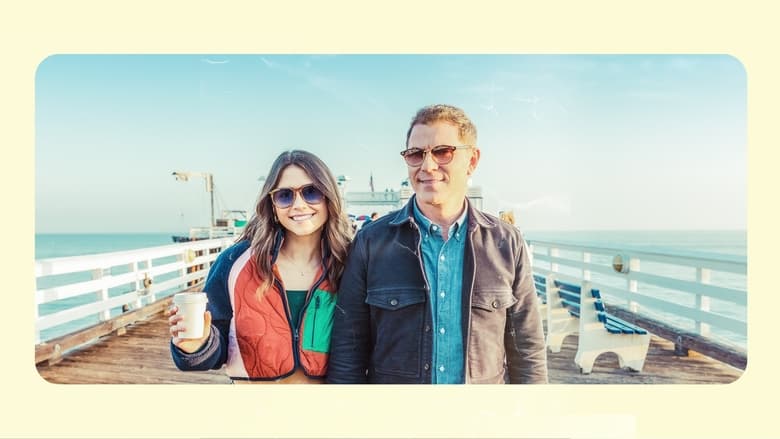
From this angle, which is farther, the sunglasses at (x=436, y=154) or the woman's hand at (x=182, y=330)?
the sunglasses at (x=436, y=154)

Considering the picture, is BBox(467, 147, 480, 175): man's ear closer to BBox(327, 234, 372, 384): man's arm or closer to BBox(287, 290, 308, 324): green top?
BBox(327, 234, 372, 384): man's arm

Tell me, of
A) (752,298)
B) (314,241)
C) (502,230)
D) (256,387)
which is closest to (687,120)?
(752,298)

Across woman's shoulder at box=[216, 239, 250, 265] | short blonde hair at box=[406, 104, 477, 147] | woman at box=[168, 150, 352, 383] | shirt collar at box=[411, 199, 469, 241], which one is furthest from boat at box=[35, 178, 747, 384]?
short blonde hair at box=[406, 104, 477, 147]

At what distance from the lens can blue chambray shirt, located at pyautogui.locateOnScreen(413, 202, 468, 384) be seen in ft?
7.27

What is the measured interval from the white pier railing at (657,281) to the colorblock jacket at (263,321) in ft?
3.62

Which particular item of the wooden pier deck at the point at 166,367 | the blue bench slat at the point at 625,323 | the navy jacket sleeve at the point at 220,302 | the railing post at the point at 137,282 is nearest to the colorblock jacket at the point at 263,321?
the navy jacket sleeve at the point at 220,302

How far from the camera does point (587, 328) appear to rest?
2658 millimetres

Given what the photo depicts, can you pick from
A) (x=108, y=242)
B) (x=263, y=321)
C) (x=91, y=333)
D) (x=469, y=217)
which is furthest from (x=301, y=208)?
(x=91, y=333)

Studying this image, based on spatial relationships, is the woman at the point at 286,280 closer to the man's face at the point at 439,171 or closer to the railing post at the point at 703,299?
the man's face at the point at 439,171

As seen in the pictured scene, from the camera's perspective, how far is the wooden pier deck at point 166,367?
8.60ft

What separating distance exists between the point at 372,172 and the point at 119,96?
139 centimetres

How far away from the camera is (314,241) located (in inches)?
90.9

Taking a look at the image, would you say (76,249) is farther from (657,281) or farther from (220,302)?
(657,281)

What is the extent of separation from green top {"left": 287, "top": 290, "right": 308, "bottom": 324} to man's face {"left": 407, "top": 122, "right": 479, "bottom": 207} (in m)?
0.66
